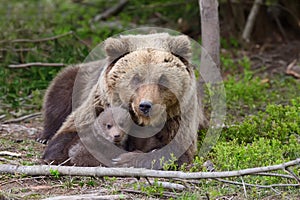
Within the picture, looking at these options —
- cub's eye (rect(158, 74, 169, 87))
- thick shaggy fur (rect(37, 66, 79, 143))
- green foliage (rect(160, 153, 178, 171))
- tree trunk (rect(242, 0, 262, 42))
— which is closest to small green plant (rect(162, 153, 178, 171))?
green foliage (rect(160, 153, 178, 171))

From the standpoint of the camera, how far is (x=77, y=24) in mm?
11688

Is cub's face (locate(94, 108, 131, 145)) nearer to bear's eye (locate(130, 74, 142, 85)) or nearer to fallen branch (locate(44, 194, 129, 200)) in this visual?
bear's eye (locate(130, 74, 142, 85))

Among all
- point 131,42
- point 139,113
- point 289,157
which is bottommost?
point 289,157

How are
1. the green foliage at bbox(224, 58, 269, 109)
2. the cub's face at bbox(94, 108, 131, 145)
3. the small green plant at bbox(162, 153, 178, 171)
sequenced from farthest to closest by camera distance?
the green foliage at bbox(224, 58, 269, 109) < the cub's face at bbox(94, 108, 131, 145) < the small green plant at bbox(162, 153, 178, 171)

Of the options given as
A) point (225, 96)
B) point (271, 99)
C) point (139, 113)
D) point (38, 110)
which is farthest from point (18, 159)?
point (271, 99)

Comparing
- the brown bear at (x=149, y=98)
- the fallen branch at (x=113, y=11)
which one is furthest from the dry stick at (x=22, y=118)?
the fallen branch at (x=113, y=11)

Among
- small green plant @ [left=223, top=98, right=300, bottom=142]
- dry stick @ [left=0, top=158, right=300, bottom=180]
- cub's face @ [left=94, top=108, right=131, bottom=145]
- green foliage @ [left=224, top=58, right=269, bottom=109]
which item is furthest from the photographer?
green foliage @ [left=224, top=58, right=269, bottom=109]

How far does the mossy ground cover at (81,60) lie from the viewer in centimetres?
486

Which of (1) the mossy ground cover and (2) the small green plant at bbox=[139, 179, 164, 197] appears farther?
(1) the mossy ground cover

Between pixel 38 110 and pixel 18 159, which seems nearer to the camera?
pixel 18 159

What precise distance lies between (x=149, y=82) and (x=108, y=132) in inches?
24.2

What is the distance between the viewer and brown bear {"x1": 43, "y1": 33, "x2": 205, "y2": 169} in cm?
540

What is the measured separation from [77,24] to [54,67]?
309 centimetres

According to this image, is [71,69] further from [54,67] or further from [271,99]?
[271,99]
